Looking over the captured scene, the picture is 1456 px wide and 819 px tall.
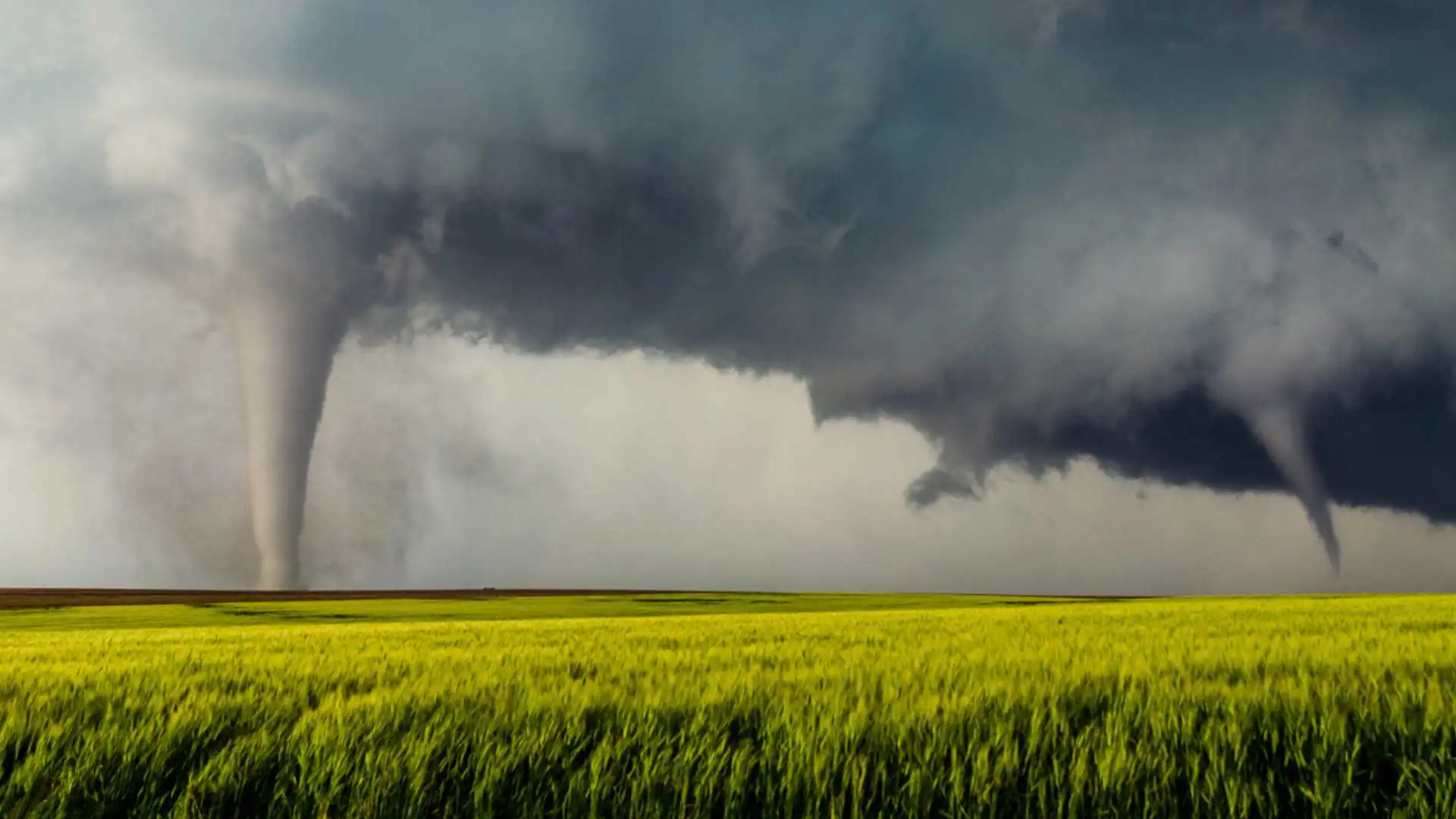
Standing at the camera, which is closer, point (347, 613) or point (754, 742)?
point (754, 742)

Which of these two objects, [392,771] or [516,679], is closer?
[392,771]

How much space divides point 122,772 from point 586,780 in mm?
2674

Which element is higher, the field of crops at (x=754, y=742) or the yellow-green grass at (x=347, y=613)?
the field of crops at (x=754, y=742)

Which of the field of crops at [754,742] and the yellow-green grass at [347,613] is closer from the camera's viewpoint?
the field of crops at [754,742]

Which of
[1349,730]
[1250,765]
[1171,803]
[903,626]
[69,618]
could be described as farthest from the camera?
[69,618]

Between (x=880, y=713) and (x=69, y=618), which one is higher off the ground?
(x=880, y=713)

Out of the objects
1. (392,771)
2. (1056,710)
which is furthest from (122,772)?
(1056,710)

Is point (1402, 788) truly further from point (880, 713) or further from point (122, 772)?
point (122, 772)

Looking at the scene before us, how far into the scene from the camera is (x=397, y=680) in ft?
23.4

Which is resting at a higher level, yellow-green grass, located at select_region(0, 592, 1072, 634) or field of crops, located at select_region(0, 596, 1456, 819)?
field of crops, located at select_region(0, 596, 1456, 819)

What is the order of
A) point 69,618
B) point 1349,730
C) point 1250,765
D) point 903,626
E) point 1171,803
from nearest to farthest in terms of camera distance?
point 1171,803
point 1250,765
point 1349,730
point 903,626
point 69,618

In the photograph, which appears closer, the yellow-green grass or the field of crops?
the field of crops

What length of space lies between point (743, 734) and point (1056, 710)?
193 cm

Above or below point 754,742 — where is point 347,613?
below
